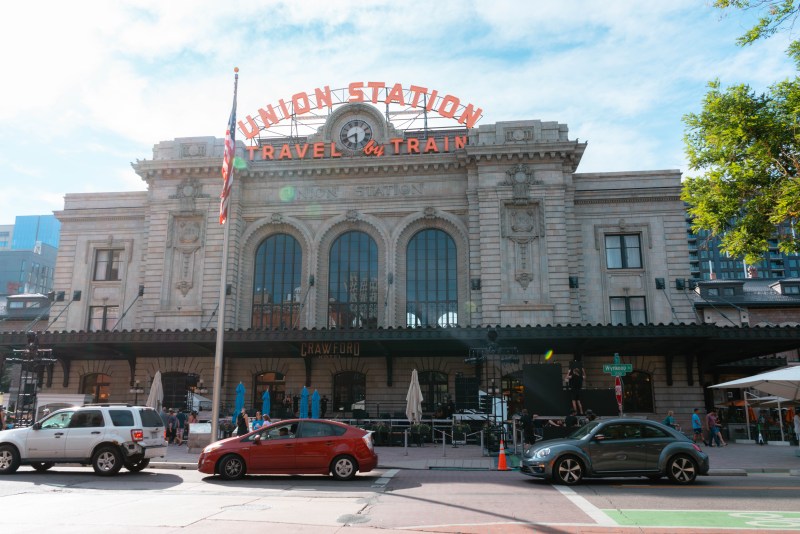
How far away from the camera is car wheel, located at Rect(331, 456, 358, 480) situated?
15.4m

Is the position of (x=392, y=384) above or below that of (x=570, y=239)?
below

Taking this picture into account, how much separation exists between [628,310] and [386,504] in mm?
26371

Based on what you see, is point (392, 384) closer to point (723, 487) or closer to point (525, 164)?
point (525, 164)

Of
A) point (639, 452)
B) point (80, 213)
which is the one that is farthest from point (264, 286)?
point (639, 452)

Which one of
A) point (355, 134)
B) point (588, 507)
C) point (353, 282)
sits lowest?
point (588, 507)

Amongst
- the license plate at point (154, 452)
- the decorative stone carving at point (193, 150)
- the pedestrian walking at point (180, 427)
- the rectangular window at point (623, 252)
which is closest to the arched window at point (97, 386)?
the pedestrian walking at point (180, 427)

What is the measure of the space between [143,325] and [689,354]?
29616 millimetres

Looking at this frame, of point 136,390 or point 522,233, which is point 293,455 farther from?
point 522,233

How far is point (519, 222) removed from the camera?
34.1 meters

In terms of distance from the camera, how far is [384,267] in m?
35.2

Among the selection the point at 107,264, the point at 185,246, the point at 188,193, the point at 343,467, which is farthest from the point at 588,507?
the point at 107,264

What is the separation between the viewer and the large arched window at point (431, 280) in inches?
1363

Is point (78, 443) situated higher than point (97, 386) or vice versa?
point (97, 386)

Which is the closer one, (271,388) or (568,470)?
(568,470)
